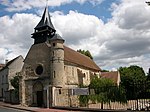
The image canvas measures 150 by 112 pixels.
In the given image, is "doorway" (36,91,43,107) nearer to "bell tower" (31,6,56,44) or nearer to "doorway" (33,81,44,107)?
→ "doorway" (33,81,44,107)

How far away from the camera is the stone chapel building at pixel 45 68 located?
38562mm

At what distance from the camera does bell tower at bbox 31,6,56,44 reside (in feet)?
140

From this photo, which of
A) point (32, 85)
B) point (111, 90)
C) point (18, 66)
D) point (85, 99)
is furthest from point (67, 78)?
point (18, 66)

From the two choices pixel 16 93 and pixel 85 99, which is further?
pixel 16 93

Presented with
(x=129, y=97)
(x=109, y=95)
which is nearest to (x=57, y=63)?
(x=109, y=95)

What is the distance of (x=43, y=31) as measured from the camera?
141ft

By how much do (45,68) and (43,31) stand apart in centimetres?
657

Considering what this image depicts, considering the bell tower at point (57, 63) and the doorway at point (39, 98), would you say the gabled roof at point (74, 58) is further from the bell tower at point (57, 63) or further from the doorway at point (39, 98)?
the doorway at point (39, 98)

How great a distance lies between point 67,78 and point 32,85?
5763mm

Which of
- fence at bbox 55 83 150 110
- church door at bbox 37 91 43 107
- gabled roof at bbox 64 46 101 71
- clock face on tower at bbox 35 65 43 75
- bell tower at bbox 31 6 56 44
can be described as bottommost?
church door at bbox 37 91 43 107

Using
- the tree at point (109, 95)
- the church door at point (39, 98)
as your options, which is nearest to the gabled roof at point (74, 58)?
the church door at point (39, 98)

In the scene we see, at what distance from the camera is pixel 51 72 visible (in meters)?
38.7

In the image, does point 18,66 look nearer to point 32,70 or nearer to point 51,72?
point 32,70

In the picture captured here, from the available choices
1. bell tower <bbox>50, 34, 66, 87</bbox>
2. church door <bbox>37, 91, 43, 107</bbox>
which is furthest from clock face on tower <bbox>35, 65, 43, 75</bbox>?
church door <bbox>37, 91, 43, 107</bbox>
